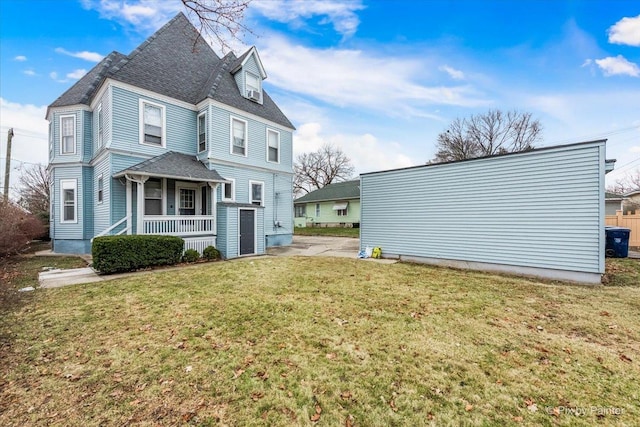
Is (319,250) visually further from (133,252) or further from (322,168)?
(322,168)

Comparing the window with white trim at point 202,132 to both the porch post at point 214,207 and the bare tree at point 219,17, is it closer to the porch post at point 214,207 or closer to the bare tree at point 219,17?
the porch post at point 214,207

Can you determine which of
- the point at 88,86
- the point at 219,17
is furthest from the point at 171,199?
the point at 219,17

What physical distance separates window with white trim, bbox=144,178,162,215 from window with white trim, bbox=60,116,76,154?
4660 millimetres

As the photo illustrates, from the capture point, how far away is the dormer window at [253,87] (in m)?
14.3

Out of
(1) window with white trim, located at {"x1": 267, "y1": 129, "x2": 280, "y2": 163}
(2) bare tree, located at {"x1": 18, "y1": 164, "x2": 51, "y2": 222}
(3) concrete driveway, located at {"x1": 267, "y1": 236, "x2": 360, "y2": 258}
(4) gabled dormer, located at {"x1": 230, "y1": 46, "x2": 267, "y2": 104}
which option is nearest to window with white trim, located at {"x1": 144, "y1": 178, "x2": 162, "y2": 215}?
(3) concrete driveway, located at {"x1": 267, "y1": 236, "x2": 360, "y2": 258}

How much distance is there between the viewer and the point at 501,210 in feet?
26.3

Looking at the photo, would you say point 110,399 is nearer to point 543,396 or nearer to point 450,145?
point 543,396

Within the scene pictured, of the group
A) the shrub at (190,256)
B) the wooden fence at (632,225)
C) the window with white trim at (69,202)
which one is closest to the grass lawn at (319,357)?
the shrub at (190,256)

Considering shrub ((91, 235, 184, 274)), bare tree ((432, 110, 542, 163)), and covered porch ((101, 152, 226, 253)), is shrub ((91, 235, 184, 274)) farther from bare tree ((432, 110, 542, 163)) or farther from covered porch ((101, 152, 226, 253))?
bare tree ((432, 110, 542, 163))

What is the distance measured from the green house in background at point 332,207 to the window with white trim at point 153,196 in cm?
1872

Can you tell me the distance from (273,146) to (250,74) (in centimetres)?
393

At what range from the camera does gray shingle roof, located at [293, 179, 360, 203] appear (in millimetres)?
28188

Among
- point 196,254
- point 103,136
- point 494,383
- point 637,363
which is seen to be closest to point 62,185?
point 103,136

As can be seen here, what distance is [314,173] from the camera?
43.1 metres
